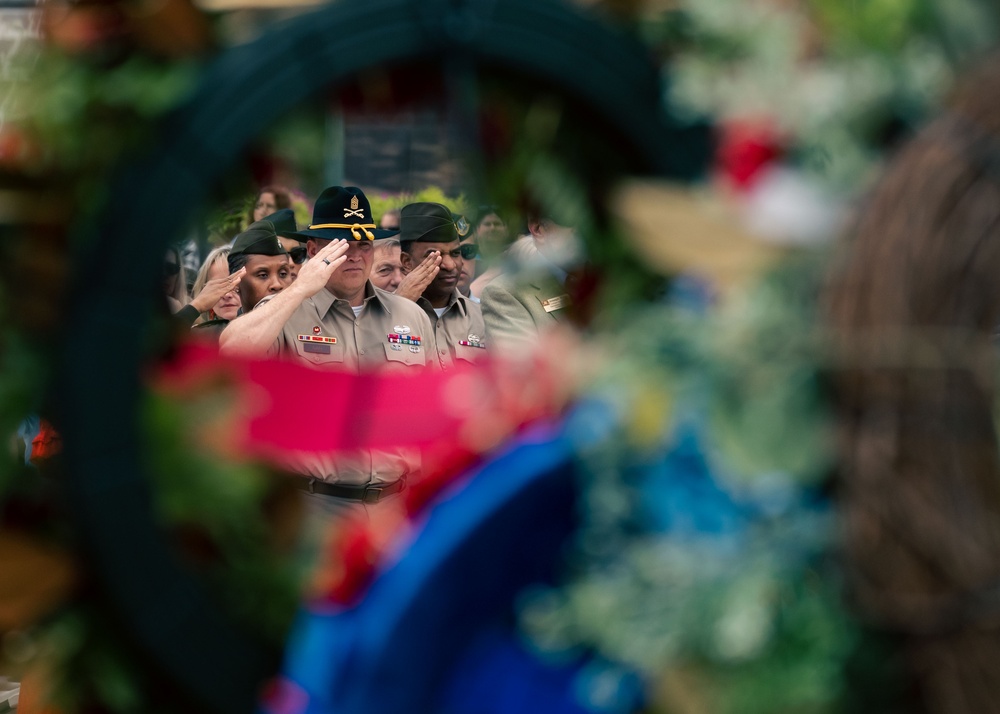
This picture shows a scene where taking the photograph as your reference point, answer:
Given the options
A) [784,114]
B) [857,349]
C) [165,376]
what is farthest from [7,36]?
[857,349]

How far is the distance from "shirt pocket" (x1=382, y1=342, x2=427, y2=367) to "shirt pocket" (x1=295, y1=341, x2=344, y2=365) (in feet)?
0.48

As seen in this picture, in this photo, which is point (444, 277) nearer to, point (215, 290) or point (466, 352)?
point (466, 352)

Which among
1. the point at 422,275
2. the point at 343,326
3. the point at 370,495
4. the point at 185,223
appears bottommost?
the point at 370,495

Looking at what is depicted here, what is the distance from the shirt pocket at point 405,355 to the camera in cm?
319

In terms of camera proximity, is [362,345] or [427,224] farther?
[427,224]

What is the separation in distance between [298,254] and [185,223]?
2048mm

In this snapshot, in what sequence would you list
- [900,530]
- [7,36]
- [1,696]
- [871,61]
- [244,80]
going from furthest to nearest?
[1,696] → [7,36] → [244,80] → [871,61] → [900,530]

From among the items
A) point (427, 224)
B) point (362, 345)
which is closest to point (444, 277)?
point (427, 224)

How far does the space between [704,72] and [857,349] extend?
432mm

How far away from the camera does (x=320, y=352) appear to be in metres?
3.09

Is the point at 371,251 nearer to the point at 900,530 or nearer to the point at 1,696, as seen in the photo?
the point at 1,696

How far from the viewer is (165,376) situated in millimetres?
1734

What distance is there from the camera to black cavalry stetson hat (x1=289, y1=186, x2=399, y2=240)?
312 centimetres

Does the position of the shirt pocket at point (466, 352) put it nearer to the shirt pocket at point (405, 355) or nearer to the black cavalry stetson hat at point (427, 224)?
the shirt pocket at point (405, 355)
